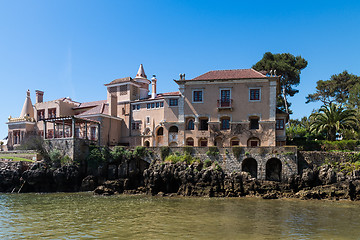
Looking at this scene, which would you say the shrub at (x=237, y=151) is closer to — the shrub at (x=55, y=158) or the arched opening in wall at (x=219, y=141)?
the arched opening in wall at (x=219, y=141)

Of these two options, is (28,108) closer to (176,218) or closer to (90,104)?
(90,104)

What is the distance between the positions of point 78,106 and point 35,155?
16658 mm

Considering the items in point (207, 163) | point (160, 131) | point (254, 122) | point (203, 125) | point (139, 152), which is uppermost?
point (254, 122)

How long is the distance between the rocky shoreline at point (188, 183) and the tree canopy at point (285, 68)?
24.4 meters

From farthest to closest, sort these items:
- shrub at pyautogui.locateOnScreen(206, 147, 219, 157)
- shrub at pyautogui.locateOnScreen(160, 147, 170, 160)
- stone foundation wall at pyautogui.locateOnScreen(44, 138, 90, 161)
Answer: stone foundation wall at pyautogui.locateOnScreen(44, 138, 90, 161) → shrub at pyautogui.locateOnScreen(160, 147, 170, 160) → shrub at pyautogui.locateOnScreen(206, 147, 219, 157)

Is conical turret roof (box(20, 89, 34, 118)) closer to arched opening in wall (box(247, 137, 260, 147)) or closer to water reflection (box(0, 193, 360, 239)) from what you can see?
water reflection (box(0, 193, 360, 239))

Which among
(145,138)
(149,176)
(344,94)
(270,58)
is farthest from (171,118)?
(344,94)

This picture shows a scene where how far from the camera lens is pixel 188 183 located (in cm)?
3809

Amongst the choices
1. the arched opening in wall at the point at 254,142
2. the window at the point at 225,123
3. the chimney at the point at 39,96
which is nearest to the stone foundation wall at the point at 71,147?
the window at the point at 225,123

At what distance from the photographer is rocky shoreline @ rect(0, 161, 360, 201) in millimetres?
35828

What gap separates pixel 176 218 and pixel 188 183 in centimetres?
1358

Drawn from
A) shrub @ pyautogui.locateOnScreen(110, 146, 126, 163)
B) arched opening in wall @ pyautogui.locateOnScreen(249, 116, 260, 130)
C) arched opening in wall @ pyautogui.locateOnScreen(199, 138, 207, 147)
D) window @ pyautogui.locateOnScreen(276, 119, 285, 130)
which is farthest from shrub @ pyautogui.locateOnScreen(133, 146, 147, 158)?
window @ pyautogui.locateOnScreen(276, 119, 285, 130)

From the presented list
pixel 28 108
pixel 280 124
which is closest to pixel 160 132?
pixel 280 124

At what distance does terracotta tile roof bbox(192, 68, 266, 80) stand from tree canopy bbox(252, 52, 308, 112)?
39.4 ft
